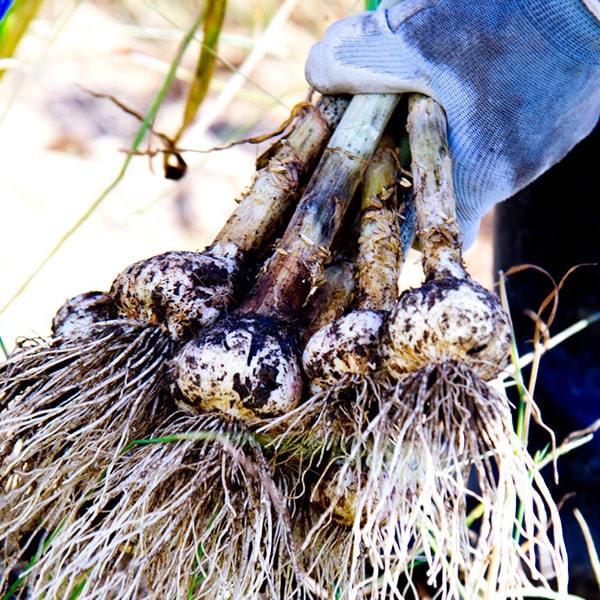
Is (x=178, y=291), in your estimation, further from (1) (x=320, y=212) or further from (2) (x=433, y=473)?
(2) (x=433, y=473)

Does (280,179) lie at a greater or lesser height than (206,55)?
lesser

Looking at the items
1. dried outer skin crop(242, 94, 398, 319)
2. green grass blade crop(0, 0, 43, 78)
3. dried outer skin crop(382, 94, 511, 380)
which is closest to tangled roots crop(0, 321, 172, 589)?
dried outer skin crop(242, 94, 398, 319)

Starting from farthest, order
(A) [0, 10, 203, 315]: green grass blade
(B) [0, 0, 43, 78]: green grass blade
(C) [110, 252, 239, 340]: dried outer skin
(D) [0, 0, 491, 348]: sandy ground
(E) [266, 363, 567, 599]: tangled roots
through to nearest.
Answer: (D) [0, 0, 491, 348]: sandy ground → (B) [0, 0, 43, 78]: green grass blade → (A) [0, 10, 203, 315]: green grass blade → (C) [110, 252, 239, 340]: dried outer skin → (E) [266, 363, 567, 599]: tangled roots

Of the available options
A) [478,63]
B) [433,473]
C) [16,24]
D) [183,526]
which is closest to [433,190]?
[478,63]

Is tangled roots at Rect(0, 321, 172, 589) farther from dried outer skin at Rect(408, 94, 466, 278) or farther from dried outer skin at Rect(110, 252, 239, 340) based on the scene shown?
dried outer skin at Rect(408, 94, 466, 278)

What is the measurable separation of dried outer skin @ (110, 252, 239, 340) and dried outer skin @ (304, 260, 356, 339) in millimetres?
86

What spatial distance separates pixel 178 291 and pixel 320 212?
17 centimetres

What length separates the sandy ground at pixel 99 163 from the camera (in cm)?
216

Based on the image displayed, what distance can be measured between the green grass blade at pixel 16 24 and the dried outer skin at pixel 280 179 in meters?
0.46

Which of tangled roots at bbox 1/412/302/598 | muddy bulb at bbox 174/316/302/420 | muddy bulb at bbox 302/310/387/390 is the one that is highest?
muddy bulb at bbox 302/310/387/390

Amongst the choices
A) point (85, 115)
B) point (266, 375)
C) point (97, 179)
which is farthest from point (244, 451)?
point (85, 115)

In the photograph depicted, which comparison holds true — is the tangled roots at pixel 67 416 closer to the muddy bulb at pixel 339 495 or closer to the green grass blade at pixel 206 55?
the muddy bulb at pixel 339 495

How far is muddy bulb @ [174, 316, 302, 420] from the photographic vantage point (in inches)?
29.9

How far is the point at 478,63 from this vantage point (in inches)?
36.9
